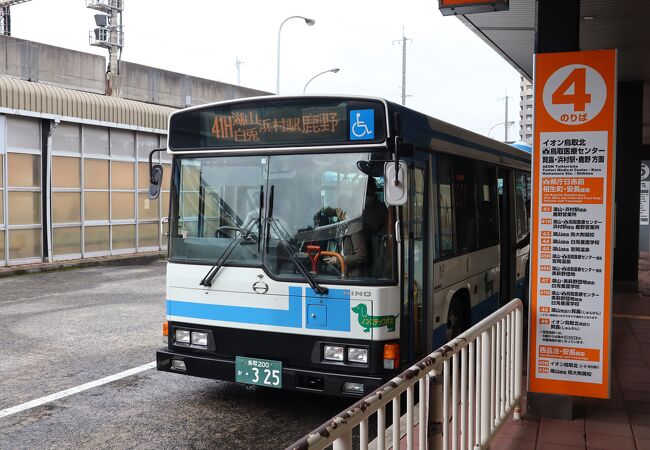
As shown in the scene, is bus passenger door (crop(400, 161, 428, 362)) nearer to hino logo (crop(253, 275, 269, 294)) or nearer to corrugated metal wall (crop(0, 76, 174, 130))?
hino logo (crop(253, 275, 269, 294))

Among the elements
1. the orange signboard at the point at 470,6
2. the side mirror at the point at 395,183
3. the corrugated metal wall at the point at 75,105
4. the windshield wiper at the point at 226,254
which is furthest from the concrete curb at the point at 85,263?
the orange signboard at the point at 470,6

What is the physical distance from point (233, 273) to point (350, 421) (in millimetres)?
3460

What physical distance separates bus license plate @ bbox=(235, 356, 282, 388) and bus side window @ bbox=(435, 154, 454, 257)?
2.02 metres

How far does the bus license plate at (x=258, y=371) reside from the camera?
5.43 m

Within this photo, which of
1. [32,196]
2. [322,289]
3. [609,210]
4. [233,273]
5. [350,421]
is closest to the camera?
[350,421]

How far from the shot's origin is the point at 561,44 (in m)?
5.06

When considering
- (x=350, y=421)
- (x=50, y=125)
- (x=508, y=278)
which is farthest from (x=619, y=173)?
(x=50, y=125)

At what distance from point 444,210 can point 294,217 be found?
1906 mm

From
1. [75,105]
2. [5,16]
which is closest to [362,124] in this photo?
[75,105]

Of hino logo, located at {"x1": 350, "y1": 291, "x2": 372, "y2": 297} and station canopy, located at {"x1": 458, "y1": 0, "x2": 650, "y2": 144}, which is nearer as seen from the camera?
hino logo, located at {"x1": 350, "y1": 291, "x2": 372, "y2": 297}

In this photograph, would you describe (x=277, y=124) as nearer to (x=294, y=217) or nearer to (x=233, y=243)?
(x=294, y=217)

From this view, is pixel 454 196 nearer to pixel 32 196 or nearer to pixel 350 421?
pixel 350 421

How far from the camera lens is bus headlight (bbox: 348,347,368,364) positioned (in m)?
5.27

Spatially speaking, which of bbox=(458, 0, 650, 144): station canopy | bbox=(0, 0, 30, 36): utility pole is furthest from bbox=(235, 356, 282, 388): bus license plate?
bbox=(0, 0, 30, 36): utility pole
